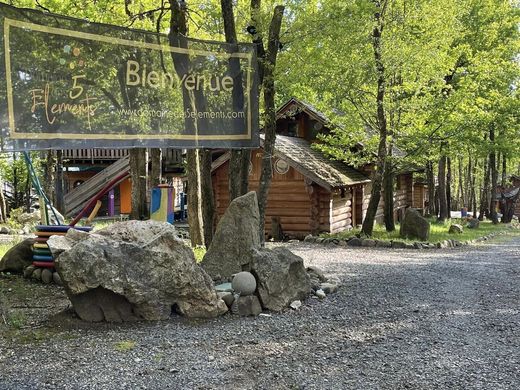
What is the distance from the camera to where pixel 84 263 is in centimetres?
579

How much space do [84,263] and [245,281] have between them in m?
2.18

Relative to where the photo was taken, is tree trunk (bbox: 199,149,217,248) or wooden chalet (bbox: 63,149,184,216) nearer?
tree trunk (bbox: 199,149,217,248)

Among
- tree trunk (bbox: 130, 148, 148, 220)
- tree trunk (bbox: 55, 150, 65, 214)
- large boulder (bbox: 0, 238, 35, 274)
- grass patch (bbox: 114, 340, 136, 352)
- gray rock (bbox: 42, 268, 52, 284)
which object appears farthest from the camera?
tree trunk (bbox: 55, 150, 65, 214)

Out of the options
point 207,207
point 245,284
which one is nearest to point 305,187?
point 207,207

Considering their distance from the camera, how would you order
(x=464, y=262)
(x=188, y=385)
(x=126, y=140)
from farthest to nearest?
(x=464, y=262) < (x=126, y=140) < (x=188, y=385)

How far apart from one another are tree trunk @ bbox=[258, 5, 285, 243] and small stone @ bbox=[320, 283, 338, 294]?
2090mm

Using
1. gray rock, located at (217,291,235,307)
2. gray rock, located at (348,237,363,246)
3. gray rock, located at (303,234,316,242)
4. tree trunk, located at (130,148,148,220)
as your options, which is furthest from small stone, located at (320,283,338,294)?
gray rock, located at (303,234,316,242)

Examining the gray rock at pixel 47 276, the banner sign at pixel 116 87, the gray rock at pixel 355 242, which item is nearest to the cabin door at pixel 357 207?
the gray rock at pixel 355 242

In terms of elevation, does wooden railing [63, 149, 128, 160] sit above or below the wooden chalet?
above

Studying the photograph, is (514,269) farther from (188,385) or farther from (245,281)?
(188,385)

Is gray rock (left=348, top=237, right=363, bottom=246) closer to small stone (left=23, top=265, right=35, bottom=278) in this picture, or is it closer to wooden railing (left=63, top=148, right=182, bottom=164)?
small stone (left=23, top=265, right=35, bottom=278)

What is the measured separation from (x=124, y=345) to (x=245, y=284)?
2.03 metres

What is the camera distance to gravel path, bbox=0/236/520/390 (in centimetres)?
459

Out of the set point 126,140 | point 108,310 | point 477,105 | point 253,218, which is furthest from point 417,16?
point 108,310
